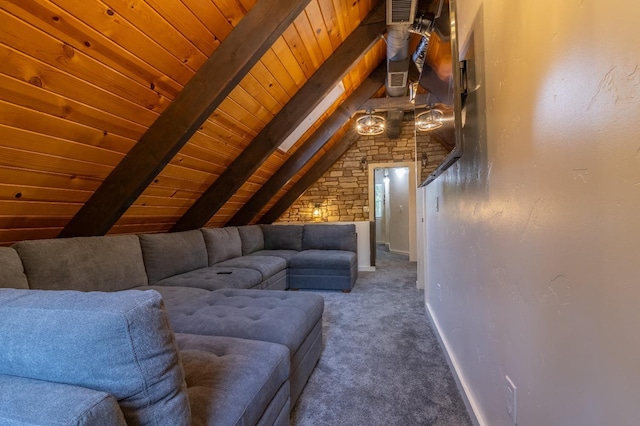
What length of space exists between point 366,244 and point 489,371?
3778 mm

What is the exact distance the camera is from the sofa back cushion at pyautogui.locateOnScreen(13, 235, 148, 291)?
1.76 meters

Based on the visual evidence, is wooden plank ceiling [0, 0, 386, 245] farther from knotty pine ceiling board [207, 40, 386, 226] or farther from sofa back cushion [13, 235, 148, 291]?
knotty pine ceiling board [207, 40, 386, 226]

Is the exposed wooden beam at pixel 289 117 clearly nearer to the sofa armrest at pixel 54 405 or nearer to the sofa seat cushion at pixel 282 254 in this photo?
the sofa seat cushion at pixel 282 254

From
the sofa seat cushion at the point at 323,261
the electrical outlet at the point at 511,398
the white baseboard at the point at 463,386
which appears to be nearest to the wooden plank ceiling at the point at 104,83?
the sofa seat cushion at the point at 323,261

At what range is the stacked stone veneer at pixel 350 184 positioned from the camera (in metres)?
5.75

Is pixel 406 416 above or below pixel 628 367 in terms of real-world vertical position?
below

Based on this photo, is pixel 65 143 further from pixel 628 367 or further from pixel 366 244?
pixel 366 244

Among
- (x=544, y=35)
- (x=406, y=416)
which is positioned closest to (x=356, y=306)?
(x=406, y=416)

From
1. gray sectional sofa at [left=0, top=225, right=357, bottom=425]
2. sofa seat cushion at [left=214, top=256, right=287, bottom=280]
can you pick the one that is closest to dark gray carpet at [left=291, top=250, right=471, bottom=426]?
gray sectional sofa at [left=0, top=225, right=357, bottom=425]

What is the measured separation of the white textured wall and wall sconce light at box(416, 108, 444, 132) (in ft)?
1.81

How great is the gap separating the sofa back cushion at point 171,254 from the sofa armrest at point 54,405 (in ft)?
7.16

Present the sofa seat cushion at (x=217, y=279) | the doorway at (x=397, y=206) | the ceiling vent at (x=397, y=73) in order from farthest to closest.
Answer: the doorway at (x=397, y=206)
the ceiling vent at (x=397, y=73)
the sofa seat cushion at (x=217, y=279)

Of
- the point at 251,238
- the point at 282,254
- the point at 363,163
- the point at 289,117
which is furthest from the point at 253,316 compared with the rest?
the point at 363,163

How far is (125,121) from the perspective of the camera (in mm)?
1809
